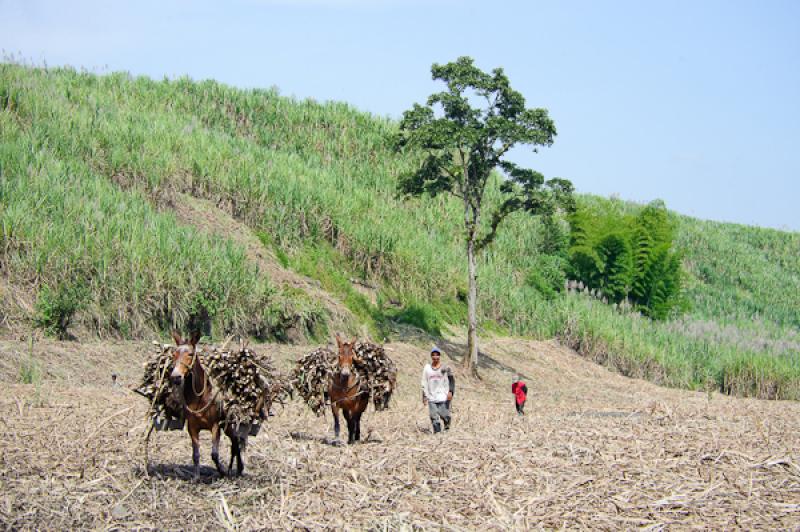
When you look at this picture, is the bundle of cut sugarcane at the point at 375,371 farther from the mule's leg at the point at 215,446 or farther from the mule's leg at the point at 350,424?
the mule's leg at the point at 215,446

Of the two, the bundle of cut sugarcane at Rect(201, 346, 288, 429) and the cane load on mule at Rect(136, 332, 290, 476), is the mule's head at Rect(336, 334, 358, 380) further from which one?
the bundle of cut sugarcane at Rect(201, 346, 288, 429)

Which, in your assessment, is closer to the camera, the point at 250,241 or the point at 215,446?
the point at 215,446

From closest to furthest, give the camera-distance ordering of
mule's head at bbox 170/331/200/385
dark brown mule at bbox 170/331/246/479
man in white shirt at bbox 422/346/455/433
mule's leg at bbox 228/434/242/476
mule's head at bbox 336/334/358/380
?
mule's head at bbox 170/331/200/385
dark brown mule at bbox 170/331/246/479
mule's leg at bbox 228/434/242/476
mule's head at bbox 336/334/358/380
man in white shirt at bbox 422/346/455/433

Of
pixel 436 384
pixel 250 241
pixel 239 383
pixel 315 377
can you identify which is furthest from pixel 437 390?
pixel 250 241

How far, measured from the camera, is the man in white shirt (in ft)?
52.0

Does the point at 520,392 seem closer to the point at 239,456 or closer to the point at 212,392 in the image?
the point at 239,456

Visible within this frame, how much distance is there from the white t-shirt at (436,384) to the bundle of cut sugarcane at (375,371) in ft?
4.81

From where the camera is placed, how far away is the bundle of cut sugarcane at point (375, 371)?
14.3m

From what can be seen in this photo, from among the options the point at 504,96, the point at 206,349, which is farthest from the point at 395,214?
the point at 206,349

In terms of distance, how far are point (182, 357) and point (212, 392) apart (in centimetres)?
87

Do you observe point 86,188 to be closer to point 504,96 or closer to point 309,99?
point 504,96

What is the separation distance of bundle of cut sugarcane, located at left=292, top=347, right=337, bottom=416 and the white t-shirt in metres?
2.22

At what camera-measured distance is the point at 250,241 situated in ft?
91.5

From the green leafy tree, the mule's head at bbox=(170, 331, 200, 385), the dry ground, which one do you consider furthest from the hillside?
the mule's head at bbox=(170, 331, 200, 385)
